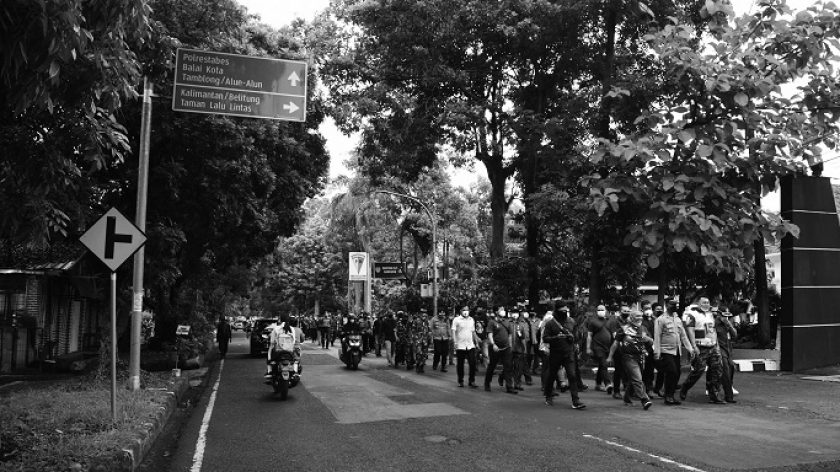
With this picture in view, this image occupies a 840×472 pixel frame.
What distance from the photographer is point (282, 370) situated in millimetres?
13633

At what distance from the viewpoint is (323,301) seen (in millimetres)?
62844

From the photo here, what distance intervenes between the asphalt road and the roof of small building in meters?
6.86

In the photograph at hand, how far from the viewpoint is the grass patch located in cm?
707

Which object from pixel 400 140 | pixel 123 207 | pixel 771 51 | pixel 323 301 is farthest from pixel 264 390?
pixel 323 301

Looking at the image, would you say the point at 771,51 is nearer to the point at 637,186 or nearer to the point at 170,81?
the point at 637,186

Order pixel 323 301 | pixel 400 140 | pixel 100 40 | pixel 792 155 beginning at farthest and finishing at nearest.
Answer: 1. pixel 323 301
2. pixel 400 140
3. pixel 100 40
4. pixel 792 155

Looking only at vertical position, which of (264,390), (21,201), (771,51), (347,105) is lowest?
(264,390)

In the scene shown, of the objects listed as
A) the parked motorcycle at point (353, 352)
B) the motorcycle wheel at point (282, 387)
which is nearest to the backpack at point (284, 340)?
the motorcycle wheel at point (282, 387)

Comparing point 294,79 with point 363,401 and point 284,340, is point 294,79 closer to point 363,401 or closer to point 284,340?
point 284,340

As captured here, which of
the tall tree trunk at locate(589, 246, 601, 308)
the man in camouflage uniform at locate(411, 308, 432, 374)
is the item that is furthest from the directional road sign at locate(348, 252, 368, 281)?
the tall tree trunk at locate(589, 246, 601, 308)

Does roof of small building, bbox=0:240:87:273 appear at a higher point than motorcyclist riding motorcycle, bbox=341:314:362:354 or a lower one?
higher

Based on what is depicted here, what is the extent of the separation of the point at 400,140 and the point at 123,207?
882cm

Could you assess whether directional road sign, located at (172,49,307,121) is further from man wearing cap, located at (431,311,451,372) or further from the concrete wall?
the concrete wall

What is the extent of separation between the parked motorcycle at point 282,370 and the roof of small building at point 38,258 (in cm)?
752
